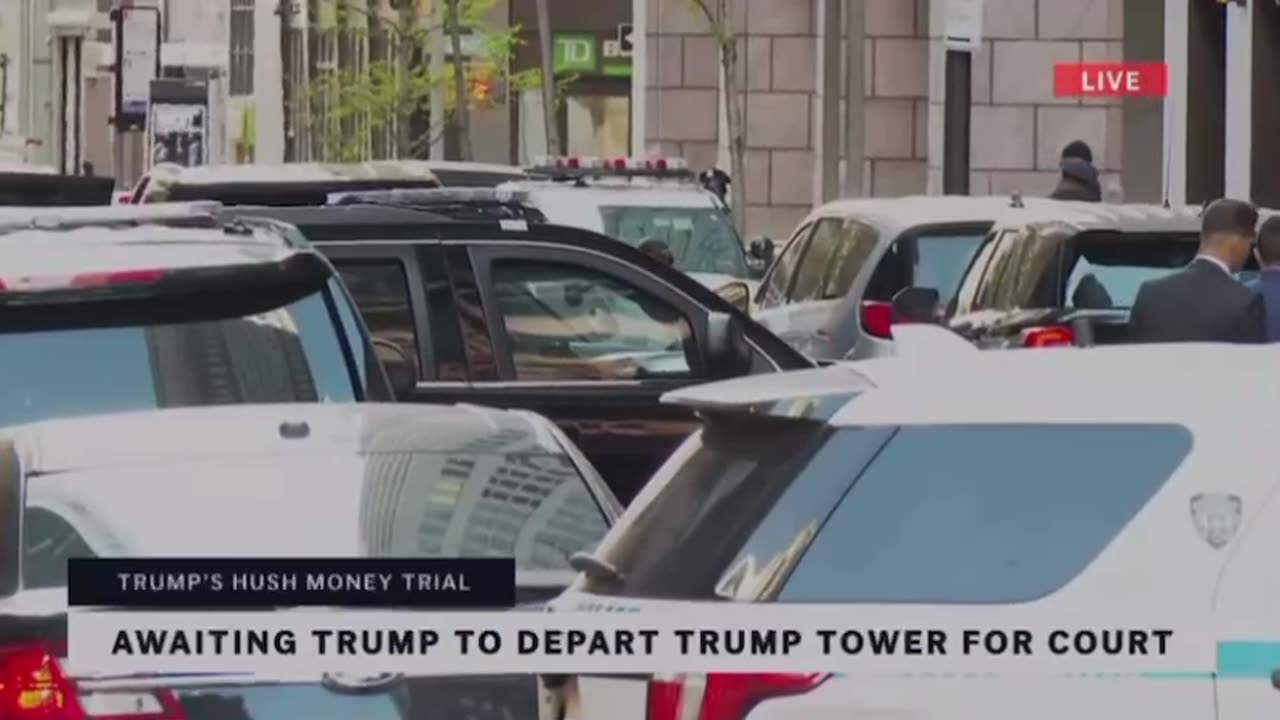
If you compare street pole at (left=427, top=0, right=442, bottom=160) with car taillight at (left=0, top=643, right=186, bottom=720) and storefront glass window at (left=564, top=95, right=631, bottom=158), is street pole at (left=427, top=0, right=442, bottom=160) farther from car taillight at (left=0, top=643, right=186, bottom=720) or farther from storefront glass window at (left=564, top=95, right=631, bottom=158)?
car taillight at (left=0, top=643, right=186, bottom=720)

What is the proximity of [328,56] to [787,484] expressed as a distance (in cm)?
6563

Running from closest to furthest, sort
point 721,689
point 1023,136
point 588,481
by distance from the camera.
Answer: point 721,689
point 588,481
point 1023,136

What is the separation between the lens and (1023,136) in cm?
3828

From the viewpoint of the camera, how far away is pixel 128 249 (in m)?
8.89

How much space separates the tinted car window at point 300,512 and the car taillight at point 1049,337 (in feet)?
26.3

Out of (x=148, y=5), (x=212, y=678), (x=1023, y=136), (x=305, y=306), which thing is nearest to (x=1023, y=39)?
(x=1023, y=136)

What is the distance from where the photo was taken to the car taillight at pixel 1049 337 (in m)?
15.7

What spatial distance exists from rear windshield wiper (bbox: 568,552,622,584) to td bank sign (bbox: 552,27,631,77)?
65029 millimetres

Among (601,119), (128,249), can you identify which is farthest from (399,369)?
(601,119)

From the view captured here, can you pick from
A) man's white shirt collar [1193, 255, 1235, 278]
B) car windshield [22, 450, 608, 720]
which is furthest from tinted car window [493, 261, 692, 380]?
car windshield [22, 450, 608, 720]

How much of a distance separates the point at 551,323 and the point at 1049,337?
3.09 metres

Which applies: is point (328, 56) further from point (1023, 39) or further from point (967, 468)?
point (967, 468)

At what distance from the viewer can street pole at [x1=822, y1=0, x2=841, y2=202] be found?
36.5m

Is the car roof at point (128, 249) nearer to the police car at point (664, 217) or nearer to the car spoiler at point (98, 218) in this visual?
the car spoiler at point (98, 218)
